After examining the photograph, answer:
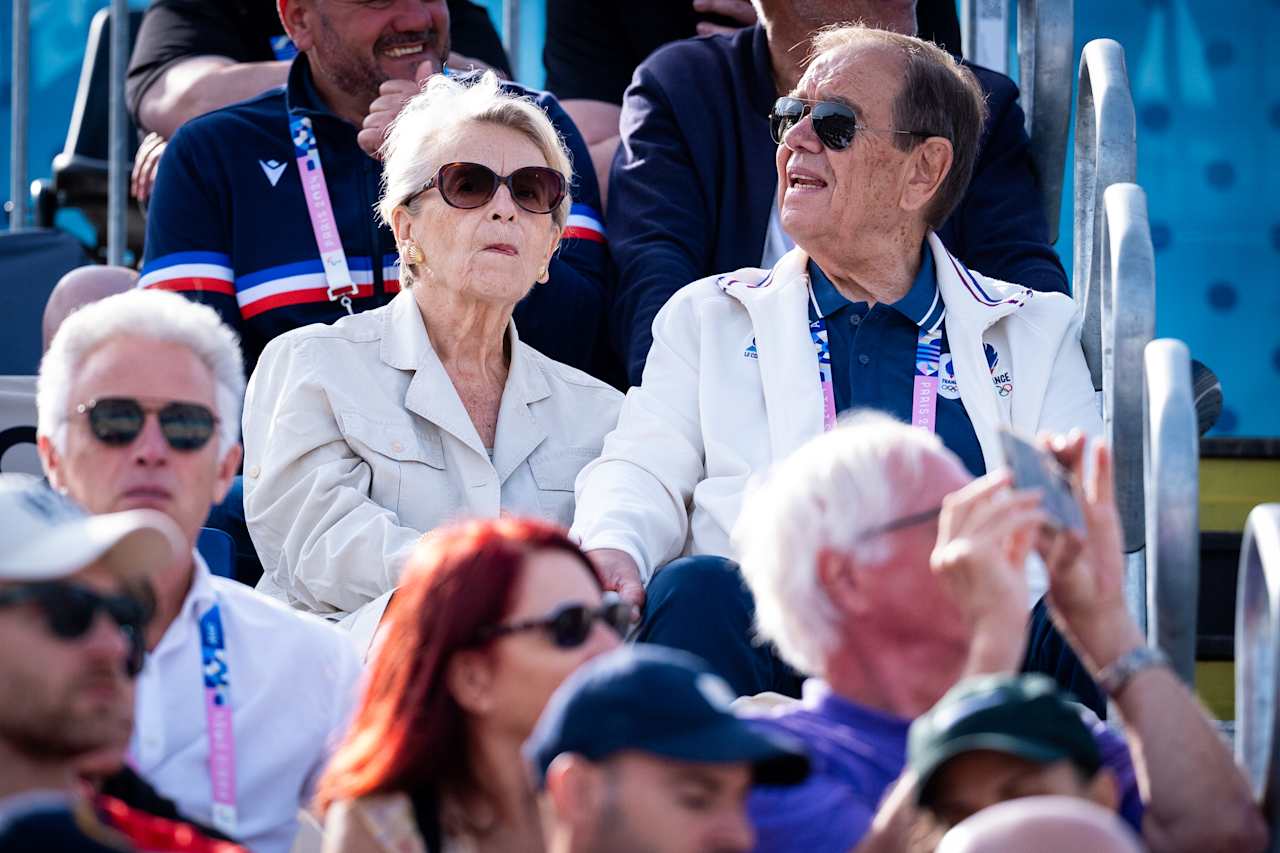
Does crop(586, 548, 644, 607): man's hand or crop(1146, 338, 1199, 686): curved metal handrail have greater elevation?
crop(1146, 338, 1199, 686): curved metal handrail

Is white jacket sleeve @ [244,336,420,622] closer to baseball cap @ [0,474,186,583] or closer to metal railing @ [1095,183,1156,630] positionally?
baseball cap @ [0,474,186,583]

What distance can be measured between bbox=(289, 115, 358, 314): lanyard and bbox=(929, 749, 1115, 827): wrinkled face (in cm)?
262

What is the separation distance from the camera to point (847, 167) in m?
3.99

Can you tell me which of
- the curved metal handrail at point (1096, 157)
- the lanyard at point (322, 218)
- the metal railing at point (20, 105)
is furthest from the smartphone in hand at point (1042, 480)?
the metal railing at point (20, 105)

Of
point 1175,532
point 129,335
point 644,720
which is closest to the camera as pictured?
point 644,720

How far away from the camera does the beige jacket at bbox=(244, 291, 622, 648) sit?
368cm

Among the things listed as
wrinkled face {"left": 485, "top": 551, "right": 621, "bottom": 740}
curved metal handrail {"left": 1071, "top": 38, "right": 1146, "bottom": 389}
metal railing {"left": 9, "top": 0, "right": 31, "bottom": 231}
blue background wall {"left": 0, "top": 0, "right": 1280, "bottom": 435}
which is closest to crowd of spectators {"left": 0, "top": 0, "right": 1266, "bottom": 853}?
wrinkled face {"left": 485, "top": 551, "right": 621, "bottom": 740}

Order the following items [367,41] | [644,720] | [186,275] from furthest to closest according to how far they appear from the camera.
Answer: [367,41] → [186,275] → [644,720]

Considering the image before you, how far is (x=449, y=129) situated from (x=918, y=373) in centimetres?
107

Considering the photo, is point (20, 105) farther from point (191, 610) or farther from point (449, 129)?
point (191, 610)

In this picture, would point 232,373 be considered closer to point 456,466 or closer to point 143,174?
point 456,466

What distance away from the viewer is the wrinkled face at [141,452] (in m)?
2.86

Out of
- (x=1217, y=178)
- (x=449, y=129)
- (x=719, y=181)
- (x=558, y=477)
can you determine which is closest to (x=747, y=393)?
(x=558, y=477)

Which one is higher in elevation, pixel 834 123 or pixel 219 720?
pixel 834 123
